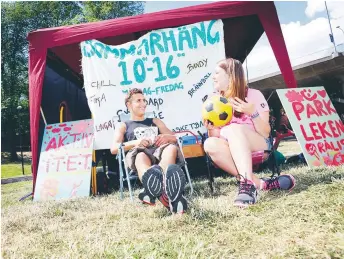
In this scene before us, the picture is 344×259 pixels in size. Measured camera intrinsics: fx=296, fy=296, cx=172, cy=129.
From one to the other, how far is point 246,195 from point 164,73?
2712 millimetres

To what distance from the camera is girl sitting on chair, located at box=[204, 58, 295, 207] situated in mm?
2354

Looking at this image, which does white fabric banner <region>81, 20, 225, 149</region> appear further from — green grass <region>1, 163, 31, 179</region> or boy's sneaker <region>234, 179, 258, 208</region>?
green grass <region>1, 163, 31, 179</region>

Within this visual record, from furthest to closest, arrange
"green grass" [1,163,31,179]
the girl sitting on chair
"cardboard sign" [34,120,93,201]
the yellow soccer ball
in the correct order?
"green grass" [1,163,31,179]
"cardboard sign" [34,120,93,201]
the yellow soccer ball
the girl sitting on chair

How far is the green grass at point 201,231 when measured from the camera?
4.68 ft

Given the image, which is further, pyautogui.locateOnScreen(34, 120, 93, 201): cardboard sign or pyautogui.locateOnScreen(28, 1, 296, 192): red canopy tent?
pyautogui.locateOnScreen(28, 1, 296, 192): red canopy tent

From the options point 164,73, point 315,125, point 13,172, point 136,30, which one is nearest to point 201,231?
point 164,73

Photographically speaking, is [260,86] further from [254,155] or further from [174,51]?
[254,155]

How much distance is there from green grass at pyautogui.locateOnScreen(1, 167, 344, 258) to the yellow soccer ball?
69cm

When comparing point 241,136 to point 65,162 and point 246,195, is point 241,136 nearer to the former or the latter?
point 246,195

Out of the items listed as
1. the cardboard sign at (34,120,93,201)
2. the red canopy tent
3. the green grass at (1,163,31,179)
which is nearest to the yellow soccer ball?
the cardboard sign at (34,120,93,201)

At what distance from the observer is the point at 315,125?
14.1 feet

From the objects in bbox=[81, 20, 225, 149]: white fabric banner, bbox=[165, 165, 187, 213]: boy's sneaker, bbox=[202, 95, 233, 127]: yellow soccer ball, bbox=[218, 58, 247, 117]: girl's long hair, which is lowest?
bbox=[165, 165, 187, 213]: boy's sneaker

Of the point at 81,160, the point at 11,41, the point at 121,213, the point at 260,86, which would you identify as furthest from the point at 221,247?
the point at 11,41

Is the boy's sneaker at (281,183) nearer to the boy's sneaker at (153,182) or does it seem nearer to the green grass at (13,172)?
the boy's sneaker at (153,182)
